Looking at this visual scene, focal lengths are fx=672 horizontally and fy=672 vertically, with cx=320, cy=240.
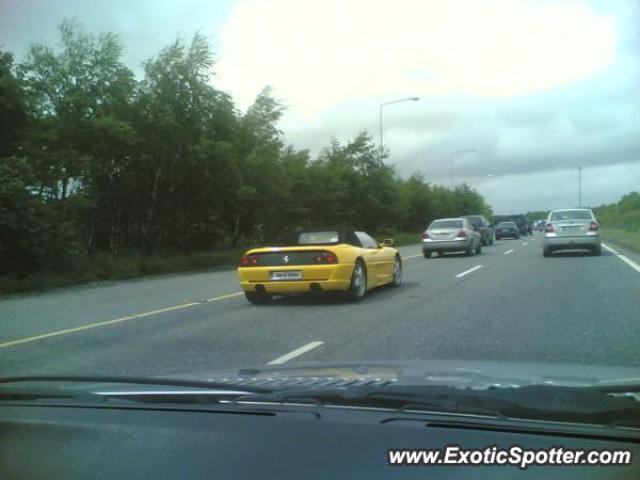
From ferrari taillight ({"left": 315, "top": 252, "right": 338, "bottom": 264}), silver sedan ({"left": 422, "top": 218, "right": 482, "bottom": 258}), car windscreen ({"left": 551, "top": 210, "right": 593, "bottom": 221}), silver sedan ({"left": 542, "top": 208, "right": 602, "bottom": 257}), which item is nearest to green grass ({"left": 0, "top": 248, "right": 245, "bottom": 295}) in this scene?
silver sedan ({"left": 422, "top": 218, "right": 482, "bottom": 258})

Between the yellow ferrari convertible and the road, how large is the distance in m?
0.33

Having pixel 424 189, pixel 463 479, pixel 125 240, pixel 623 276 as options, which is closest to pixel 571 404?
pixel 463 479

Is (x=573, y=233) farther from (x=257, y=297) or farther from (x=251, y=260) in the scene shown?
(x=251, y=260)

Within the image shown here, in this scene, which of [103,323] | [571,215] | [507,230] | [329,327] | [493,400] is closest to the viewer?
[493,400]

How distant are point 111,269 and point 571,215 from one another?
14652mm

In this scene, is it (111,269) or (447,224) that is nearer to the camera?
(111,269)

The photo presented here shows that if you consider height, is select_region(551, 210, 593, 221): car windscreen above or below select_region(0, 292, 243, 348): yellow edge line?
above

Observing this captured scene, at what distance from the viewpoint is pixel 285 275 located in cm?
1080

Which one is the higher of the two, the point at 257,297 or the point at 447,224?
the point at 447,224

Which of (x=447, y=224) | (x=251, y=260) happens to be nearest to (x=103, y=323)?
(x=251, y=260)

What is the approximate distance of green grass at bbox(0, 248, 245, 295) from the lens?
1673 cm

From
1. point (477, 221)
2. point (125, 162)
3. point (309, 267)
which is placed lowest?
point (309, 267)

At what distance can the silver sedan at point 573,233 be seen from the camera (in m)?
21.3

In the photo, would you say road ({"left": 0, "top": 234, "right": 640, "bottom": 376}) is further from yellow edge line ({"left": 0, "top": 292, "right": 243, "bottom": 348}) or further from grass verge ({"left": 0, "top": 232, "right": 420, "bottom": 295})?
grass verge ({"left": 0, "top": 232, "right": 420, "bottom": 295})
